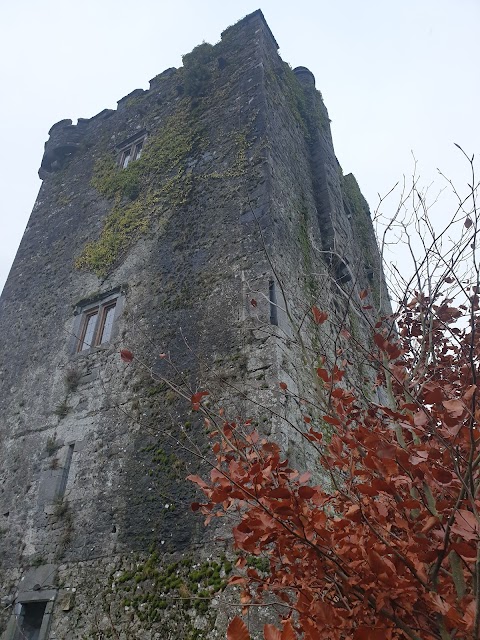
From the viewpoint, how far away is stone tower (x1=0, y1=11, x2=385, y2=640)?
5406mm

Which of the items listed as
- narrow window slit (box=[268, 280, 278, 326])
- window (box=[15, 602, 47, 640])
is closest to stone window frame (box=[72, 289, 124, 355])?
narrow window slit (box=[268, 280, 278, 326])

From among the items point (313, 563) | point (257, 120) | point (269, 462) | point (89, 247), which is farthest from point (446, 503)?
point (89, 247)

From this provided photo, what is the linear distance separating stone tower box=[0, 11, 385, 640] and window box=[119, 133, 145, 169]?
65 millimetres

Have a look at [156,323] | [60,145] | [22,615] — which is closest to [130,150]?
[60,145]

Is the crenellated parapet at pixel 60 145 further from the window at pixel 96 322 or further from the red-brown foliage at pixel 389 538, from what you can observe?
the red-brown foliage at pixel 389 538

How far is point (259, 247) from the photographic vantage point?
22.6ft

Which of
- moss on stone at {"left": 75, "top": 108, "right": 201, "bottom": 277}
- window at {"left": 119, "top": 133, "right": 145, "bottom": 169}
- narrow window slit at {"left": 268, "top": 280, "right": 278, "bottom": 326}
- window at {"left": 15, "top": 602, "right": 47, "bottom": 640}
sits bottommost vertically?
window at {"left": 15, "top": 602, "right": 47, "bottom": 640}

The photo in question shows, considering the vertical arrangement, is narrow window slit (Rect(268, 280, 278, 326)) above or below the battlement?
below

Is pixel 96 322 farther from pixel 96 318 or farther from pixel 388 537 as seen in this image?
pixel 388 537

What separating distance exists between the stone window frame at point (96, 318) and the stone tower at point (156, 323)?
0.04m

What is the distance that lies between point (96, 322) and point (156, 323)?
1.57 meters

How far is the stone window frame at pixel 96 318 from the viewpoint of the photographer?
316 inches

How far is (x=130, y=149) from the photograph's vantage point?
11.0m

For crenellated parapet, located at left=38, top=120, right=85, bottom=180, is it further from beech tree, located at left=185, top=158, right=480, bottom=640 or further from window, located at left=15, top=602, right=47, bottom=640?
beech tree, located at left=185, top=158, right=480, bottom=640
